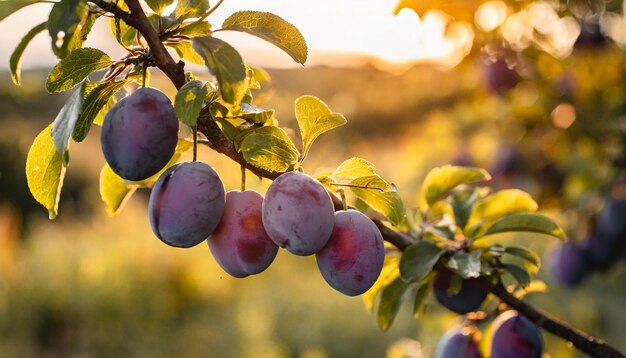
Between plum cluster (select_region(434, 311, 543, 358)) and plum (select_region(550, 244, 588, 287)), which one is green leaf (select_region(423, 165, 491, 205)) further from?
plum (select_region(550, 244, 588, 287))

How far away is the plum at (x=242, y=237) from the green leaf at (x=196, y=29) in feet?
0.43

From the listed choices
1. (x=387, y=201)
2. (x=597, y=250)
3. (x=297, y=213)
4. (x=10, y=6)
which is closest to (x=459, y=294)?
(x=387, y=201)

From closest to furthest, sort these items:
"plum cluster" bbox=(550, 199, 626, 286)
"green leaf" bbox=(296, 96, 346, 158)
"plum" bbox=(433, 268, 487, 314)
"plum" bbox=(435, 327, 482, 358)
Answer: "green leaf" bbox=(296, 96, 346, 158), "plum" bbox=(433, 268, 487, 314), "plum" bbox=(435, 327, 482, 358), "plum cluster" bbox=(550, 199, 626, 286)

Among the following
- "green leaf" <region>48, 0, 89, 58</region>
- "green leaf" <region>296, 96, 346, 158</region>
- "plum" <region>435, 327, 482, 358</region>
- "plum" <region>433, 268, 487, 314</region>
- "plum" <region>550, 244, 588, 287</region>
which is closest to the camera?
"green leaf" <region>48, 0, 89, 58</region>

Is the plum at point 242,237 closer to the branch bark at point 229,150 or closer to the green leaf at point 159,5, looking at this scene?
the branch bark at point 229,150

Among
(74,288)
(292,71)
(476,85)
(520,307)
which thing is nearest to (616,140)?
(476,85)

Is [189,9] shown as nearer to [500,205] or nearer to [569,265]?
[500,205]

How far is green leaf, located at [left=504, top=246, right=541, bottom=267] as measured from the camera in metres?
0.63

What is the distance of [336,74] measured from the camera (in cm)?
1530

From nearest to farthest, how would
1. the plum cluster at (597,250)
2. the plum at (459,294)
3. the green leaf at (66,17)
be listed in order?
1. the green leaf at (66,17)
2. the plum at (459,294)
3. the plum cluster at (597,250)

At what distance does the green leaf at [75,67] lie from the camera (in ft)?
1.53

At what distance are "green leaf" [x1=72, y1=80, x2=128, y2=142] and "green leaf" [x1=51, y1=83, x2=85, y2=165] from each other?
25mm

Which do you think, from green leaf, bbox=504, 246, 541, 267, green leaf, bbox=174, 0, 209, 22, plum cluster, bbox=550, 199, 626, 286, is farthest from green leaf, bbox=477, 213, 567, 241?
plum cluster, bbox=550, 199, 626, 286

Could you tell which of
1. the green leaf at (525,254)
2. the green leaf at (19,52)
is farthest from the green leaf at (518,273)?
the green leaf at (19,52)
